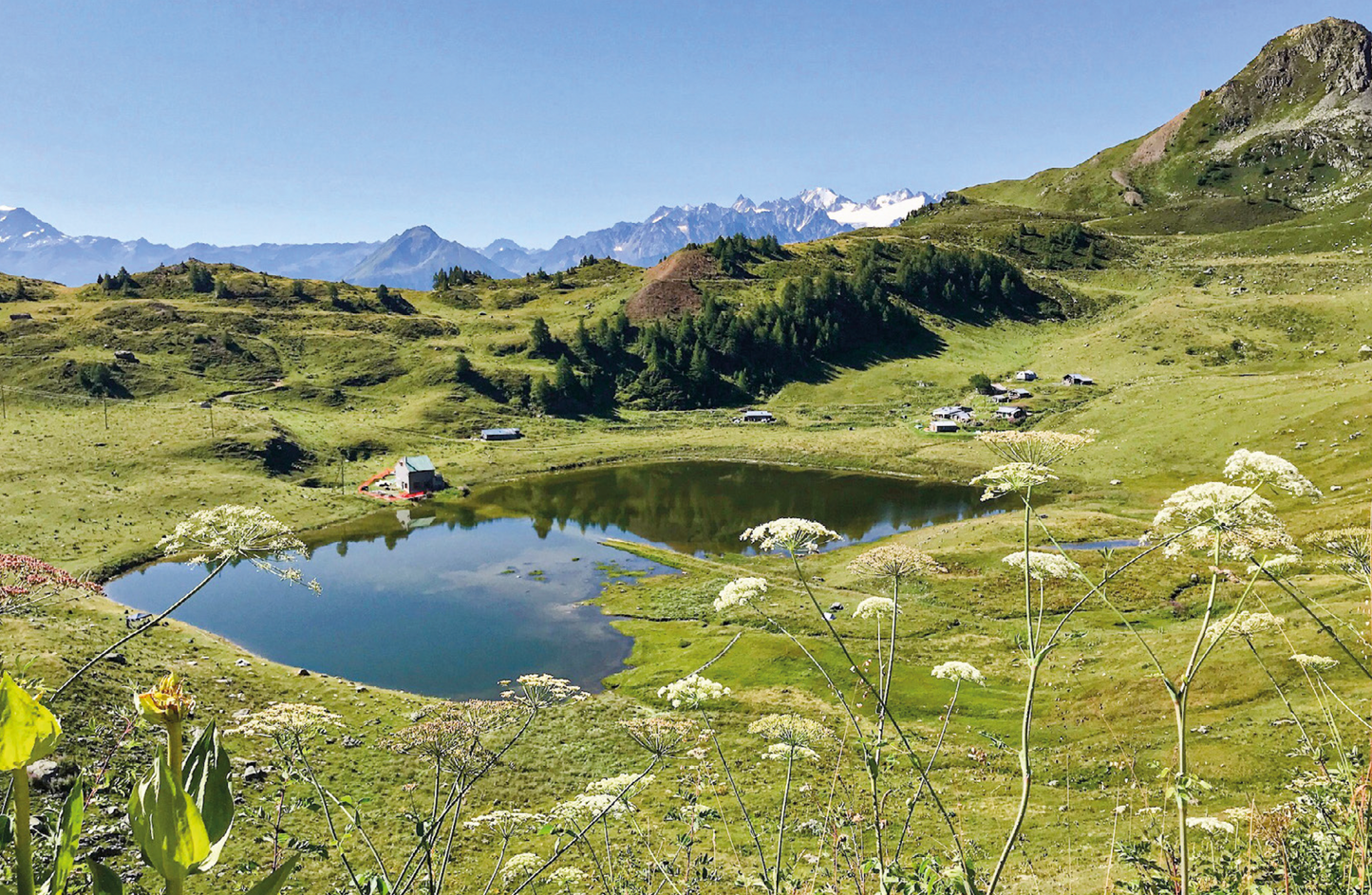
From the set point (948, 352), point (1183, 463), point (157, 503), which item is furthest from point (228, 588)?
point (948, 352)

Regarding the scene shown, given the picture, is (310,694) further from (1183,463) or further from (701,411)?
(701,411)

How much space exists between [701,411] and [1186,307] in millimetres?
104104

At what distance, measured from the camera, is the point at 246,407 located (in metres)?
124

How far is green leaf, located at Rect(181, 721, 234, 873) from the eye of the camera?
226cm

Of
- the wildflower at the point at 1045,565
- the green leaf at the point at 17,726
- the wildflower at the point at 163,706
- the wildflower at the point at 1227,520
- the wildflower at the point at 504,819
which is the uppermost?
the green leaf at the point at 17,726

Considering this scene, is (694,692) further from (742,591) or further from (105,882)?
(105,882)

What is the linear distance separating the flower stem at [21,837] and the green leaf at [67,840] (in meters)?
0.19

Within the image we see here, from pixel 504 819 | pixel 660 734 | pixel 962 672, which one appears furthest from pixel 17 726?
pixel 504 819

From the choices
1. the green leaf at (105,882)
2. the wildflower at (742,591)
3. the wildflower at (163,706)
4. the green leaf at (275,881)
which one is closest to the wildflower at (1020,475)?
the wildflower at (742,591)

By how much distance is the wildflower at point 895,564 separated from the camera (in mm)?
10719

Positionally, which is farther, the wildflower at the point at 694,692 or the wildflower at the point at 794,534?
the wildflower at the point at 694,692

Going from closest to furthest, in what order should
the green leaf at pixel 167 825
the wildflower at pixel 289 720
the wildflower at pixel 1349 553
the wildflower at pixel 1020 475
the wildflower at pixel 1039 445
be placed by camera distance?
the green leaf at pixel 167 825
the wildflower at pixel 1349 553
the wildflower at pixel 1020 475
the wildflower at pixel 1039 445
the wildflower at pixel 289 720

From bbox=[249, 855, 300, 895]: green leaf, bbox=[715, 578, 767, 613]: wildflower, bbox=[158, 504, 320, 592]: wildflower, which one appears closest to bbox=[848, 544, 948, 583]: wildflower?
bbox=[715, 578, 767, 613]: wildflower

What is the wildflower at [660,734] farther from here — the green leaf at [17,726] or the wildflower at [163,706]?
the green leaf at [17,726]
